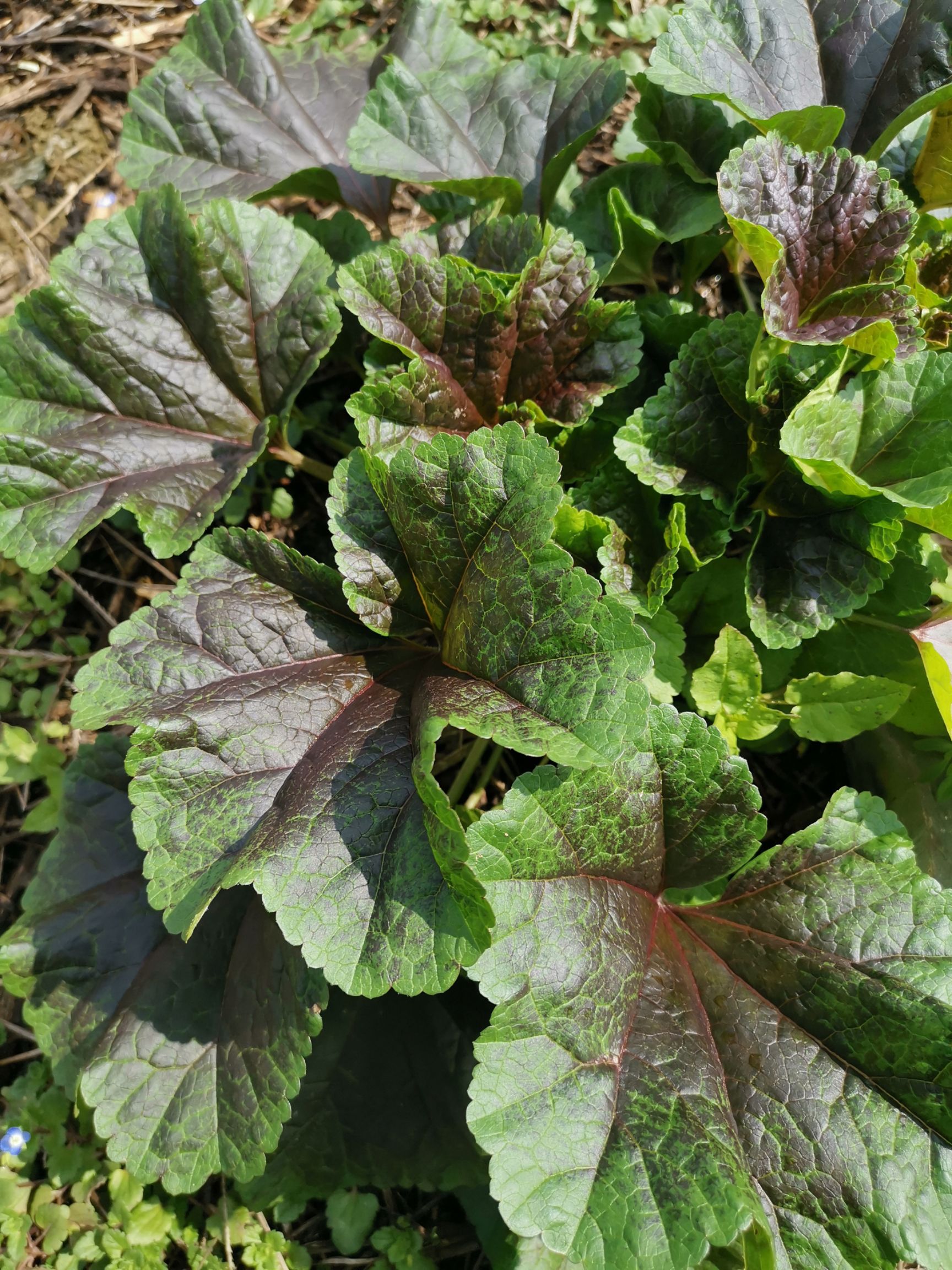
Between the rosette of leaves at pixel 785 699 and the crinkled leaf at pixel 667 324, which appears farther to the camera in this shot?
the crinkled leaf at pixel 667 324

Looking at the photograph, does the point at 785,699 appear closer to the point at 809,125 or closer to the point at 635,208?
the point at 809,125

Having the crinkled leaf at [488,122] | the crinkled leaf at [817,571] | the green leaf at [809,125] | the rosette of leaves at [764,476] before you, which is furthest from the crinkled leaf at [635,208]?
the crinkled leaf at [817,571]

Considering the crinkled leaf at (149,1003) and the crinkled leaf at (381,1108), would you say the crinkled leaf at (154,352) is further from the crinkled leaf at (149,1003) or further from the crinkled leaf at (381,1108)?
the crinkled leaf at (381,1108)

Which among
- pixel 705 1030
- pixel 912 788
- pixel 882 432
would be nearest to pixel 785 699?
pixel 912 788

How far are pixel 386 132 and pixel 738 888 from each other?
7.26 feet

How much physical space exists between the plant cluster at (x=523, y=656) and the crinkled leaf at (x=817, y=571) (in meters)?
0.01

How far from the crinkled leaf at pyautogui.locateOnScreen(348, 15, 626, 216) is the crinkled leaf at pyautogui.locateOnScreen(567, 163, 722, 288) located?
13 centimetres

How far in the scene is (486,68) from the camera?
111 inches

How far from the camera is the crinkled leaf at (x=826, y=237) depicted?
203 cm

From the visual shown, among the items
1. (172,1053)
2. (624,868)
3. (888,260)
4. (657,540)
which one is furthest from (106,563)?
(888,260)

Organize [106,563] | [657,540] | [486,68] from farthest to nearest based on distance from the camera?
[106,563], [486,68], [657,540]

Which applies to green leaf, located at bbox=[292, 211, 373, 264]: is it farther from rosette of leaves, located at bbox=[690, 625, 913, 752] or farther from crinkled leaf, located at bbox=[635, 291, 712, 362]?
rosette of leaves, located at bbox=[690, 625, 913, 752]

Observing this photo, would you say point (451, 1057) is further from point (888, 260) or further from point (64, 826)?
point (888, 260)

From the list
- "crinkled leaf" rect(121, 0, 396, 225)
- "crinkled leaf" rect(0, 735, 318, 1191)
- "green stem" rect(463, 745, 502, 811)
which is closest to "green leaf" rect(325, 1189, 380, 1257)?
"crinkled leaf" rect(0, 735, 318, 1191)
